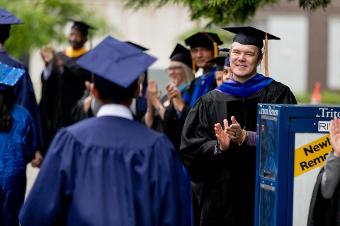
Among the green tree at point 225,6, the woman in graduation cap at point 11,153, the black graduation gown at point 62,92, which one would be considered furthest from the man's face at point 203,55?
the black graduation gown at point 62,92

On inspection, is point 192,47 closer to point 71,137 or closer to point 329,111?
point 329,111

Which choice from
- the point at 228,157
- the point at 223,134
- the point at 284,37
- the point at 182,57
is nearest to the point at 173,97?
the point at 182,57

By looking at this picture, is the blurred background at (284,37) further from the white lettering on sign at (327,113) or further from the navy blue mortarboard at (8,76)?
the white lettering on sign at (327,113)

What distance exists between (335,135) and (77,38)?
7.93 m

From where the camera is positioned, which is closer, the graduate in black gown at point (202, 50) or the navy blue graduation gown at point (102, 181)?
the navy blue graduation gown at point (102, 181)

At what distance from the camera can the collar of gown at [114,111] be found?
5617 millimetres

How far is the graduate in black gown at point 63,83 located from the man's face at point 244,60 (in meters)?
6.01

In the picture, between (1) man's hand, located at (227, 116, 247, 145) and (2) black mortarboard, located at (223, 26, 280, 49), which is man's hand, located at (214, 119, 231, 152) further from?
(2) black mortarboard, located at (223, 26, 280, 49)

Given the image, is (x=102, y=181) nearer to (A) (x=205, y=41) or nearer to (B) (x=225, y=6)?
(B) (x=225, y=6)

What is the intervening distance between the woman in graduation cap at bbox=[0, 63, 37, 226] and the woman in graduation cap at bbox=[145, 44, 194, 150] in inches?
67.8

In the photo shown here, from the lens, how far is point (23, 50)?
19312 mm

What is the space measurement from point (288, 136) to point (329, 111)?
275 mm

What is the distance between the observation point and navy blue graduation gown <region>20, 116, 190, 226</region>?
5500 millimetres

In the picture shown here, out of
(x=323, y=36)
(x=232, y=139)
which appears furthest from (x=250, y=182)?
(x=323, y=36)
